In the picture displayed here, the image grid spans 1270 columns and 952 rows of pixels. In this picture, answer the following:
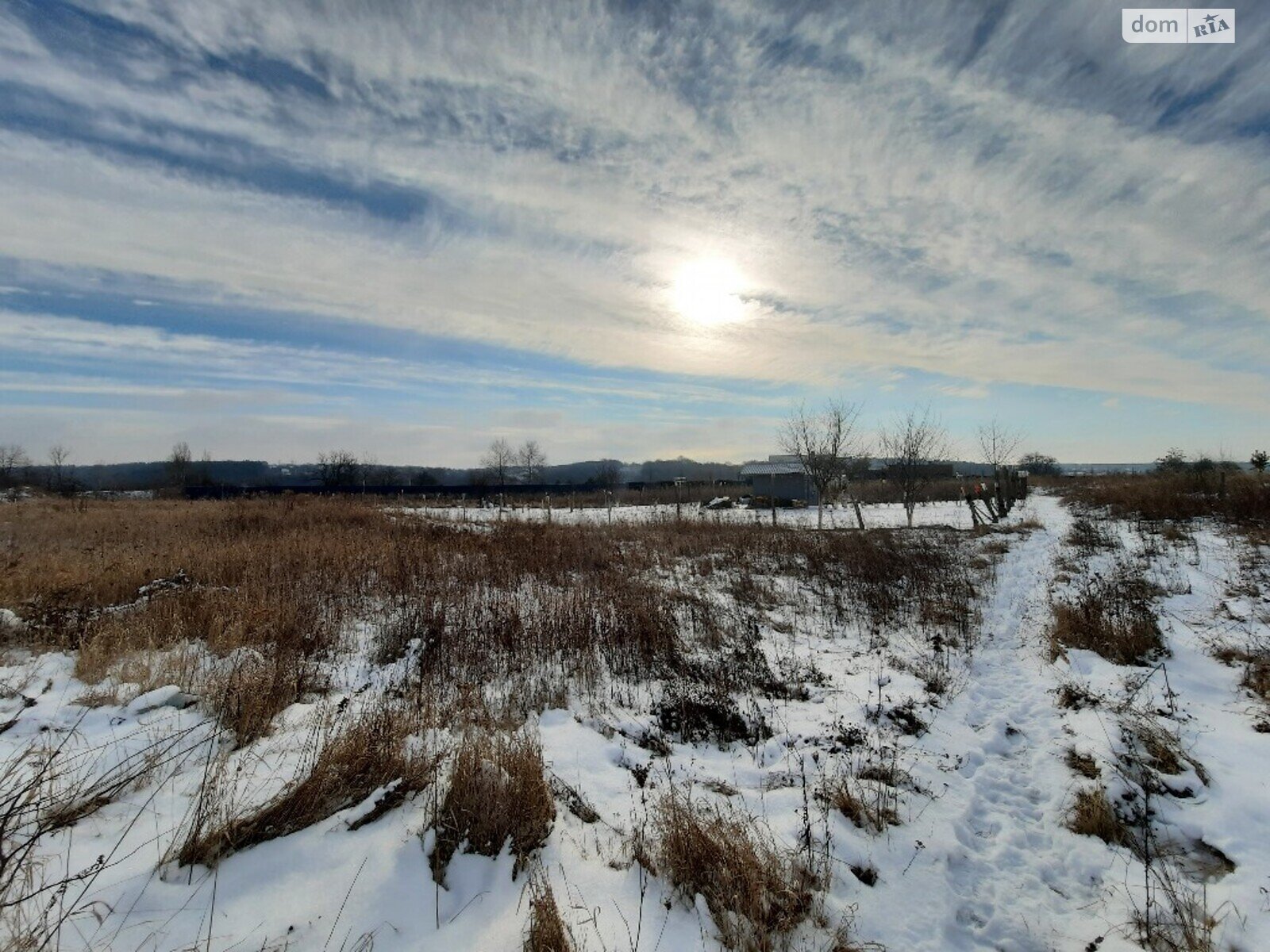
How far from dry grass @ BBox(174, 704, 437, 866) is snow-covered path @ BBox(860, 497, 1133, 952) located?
283 centimetres

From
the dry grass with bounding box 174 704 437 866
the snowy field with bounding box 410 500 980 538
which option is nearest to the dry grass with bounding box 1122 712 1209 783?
the dry grass with bounding box 174 704 437 866

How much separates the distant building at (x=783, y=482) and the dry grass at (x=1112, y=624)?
29.1 m

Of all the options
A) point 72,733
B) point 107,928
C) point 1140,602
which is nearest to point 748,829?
point 107,928

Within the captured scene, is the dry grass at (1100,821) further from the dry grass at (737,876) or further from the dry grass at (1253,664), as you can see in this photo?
the dry grass at (1253,664)

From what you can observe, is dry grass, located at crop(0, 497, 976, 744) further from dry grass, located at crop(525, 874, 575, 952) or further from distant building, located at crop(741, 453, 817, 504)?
distant building, located at crop(741, 453, 817, 504)

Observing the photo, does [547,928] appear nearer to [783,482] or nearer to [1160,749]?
[1160,749]

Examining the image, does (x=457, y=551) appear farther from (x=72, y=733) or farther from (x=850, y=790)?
(x=850, y=790)

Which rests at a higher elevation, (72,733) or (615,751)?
(72,733)

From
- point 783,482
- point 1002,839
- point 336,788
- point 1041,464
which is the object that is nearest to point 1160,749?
point 1002,839

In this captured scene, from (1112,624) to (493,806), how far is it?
814 cm

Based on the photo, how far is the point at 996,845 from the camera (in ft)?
12.3

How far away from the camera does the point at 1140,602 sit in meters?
7.74

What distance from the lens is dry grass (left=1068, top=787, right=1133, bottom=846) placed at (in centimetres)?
373

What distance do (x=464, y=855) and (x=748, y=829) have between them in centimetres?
177
